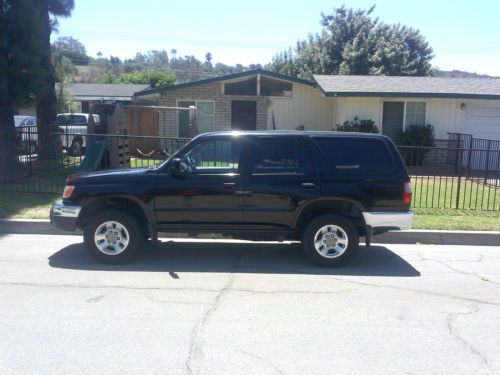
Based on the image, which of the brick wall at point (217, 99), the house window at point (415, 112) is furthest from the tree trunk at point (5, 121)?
the house window at point (415, 112)

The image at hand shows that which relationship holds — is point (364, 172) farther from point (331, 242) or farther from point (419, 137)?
point (419, 137)

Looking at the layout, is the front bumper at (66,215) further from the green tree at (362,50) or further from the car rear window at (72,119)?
the green tree at (362,50)

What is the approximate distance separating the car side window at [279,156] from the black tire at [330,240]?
74 centimetres

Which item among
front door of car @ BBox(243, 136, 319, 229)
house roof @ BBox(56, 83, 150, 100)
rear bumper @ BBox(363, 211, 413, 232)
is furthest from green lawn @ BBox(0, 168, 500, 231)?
house roof @ BBox(56, 83, 150, 100)

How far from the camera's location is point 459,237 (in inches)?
356

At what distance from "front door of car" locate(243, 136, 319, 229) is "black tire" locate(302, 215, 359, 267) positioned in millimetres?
319

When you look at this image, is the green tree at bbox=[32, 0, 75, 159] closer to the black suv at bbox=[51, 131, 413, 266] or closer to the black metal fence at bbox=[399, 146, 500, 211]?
the black suv at bbox=[51, 131, 413, 266]

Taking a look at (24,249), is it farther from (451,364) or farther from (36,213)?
(451,364)

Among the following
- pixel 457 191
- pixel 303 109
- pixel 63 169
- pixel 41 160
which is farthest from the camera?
pixel 303 109

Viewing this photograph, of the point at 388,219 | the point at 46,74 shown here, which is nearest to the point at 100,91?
the point at 46,74

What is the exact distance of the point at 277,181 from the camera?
23.5 ft

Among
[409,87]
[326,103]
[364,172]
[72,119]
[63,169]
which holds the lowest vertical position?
[63,169]

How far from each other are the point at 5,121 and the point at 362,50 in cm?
2488

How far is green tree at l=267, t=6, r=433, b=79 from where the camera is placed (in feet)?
113
